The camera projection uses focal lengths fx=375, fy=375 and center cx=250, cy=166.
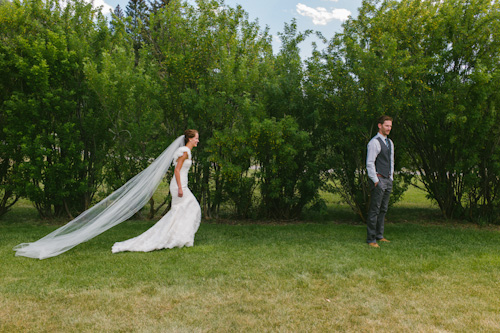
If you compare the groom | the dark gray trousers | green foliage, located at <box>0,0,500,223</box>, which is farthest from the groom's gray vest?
green foliage, located at <box>0,0,500,223</box>

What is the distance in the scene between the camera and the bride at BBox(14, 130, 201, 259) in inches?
237

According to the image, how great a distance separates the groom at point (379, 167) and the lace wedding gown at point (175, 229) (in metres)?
3.05

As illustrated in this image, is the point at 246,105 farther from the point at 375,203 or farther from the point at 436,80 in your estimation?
the point at 436,80

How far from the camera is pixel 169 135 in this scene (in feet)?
28.9

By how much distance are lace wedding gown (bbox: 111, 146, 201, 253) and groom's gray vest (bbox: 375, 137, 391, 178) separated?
3261 millimetres

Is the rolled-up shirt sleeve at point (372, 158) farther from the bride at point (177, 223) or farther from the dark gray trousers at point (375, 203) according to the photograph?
the bride at point (177, 223)

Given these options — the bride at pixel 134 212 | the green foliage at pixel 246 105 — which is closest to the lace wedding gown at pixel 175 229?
the bride at pixel 134 212

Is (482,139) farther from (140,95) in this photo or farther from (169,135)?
(140,95)

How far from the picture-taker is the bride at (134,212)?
237 inches

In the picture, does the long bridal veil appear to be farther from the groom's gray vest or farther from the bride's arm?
the groom's gray vest

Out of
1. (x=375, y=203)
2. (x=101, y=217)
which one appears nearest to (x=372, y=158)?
(x=375, y=203)

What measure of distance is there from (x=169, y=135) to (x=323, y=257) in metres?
4.84

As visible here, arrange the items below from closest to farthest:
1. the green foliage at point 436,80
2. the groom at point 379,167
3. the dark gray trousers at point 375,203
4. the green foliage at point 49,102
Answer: the groom at point 379,167 → the dark gray trousers at point 375,203 → the green foliage at point 436,80 → the green foliage at point 49,102

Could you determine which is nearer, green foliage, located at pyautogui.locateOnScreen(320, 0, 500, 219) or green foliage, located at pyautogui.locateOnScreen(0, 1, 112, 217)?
green foliage, located at pyautogui.locateOnScreen(320, 0, 500, 219)
